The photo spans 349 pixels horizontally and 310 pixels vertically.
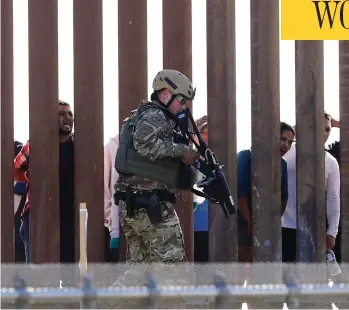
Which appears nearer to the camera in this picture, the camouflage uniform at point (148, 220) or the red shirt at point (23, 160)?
the camouflage uniform at point (148, 220)

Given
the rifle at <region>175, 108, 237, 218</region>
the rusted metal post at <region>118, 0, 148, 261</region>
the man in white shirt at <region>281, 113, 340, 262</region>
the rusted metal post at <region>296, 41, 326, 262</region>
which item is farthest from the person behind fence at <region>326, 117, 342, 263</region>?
the rusted metal post at <region>118, 0, 148, 261</region>

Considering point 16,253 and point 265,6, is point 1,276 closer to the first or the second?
point 16,253

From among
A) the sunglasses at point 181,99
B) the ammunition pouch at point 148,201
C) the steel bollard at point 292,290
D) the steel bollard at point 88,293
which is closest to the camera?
the steel bollard at point 88,293

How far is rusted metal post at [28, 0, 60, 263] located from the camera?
660 cm

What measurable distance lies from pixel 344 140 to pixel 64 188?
1853 mm

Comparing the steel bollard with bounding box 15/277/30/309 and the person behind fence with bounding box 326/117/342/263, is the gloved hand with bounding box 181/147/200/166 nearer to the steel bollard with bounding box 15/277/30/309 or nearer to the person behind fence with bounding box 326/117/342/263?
the person behind fence with bounding box 326/117/342/263

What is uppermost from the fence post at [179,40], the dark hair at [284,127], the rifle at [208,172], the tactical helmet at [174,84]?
the fence post at [179,40]

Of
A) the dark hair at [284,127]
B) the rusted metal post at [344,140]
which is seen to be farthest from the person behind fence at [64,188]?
the rusted metal post at [344,140]

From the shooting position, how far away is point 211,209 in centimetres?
664

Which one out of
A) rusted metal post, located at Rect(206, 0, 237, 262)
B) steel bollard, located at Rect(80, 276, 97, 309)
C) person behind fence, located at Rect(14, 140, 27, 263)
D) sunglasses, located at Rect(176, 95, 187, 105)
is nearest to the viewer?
steel bollard, located at Rect(80, 276, 97, 309)

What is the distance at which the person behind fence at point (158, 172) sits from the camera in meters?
5.78

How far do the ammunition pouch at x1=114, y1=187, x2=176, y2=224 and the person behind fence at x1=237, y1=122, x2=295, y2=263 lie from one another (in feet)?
3.09

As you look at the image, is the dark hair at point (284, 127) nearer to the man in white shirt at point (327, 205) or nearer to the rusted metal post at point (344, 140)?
the man in white shirt at point (327, 205)

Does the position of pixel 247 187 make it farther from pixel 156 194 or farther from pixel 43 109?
pixel 43 109
